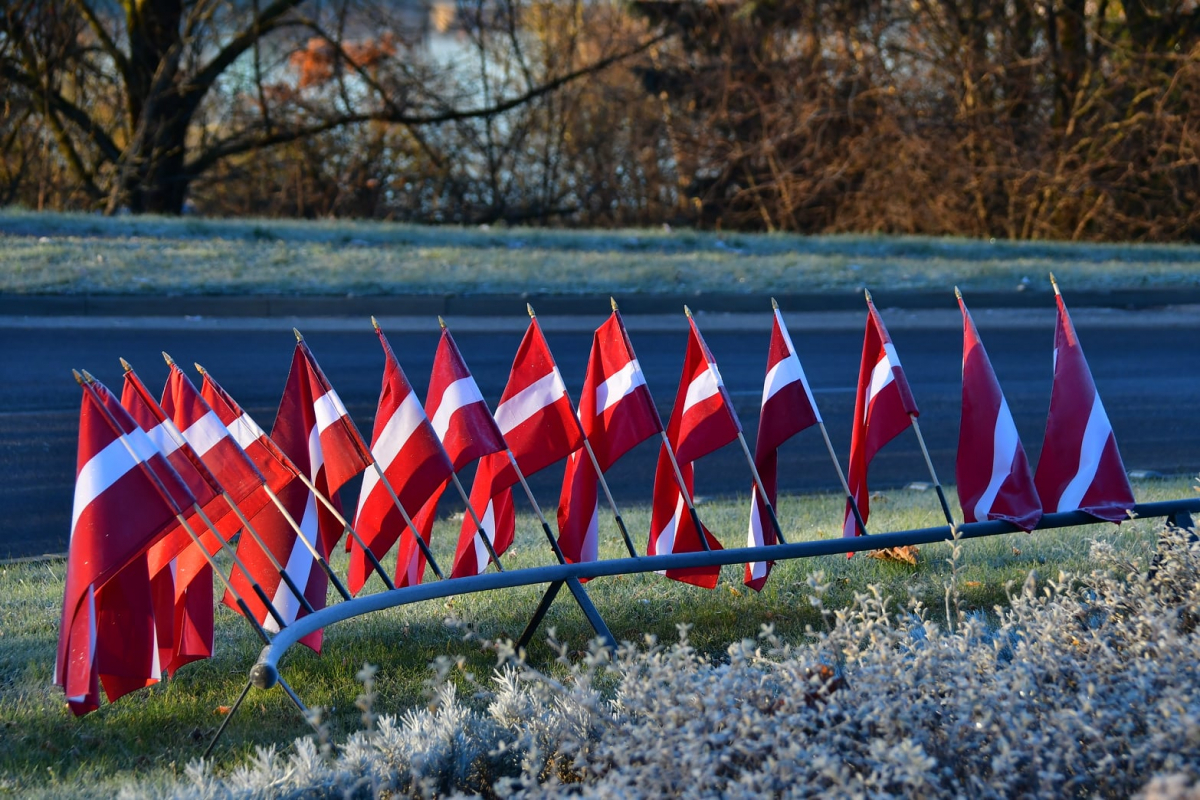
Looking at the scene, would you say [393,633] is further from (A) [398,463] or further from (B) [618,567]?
(B) [618,567]

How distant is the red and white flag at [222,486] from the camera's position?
336 cm

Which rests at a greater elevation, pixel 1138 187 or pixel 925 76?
pixel 925 76

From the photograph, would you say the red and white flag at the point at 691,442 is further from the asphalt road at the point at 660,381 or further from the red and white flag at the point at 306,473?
the asphalt road at the point at 660,381

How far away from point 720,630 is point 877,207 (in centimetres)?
1949

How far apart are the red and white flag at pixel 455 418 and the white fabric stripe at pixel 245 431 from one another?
0.51 metres

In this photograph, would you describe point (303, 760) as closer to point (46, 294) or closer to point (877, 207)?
point (46, 294)

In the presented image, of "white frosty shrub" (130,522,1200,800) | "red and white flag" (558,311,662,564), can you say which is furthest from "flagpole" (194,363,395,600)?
"red and white flag" (558,311,662,564)

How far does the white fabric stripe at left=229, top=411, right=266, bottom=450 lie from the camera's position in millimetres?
3576

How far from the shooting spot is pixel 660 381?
9.58m

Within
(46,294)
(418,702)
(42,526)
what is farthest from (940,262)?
(418,702)

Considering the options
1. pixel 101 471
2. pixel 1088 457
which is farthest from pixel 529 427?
pixel 1088 457

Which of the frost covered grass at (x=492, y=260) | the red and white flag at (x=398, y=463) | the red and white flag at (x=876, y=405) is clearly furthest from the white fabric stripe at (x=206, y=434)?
the frost covered grass at (x=492, y=260)

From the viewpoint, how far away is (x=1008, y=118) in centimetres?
2117

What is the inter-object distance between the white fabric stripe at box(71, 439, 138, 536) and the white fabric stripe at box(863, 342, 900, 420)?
226 centimetres
